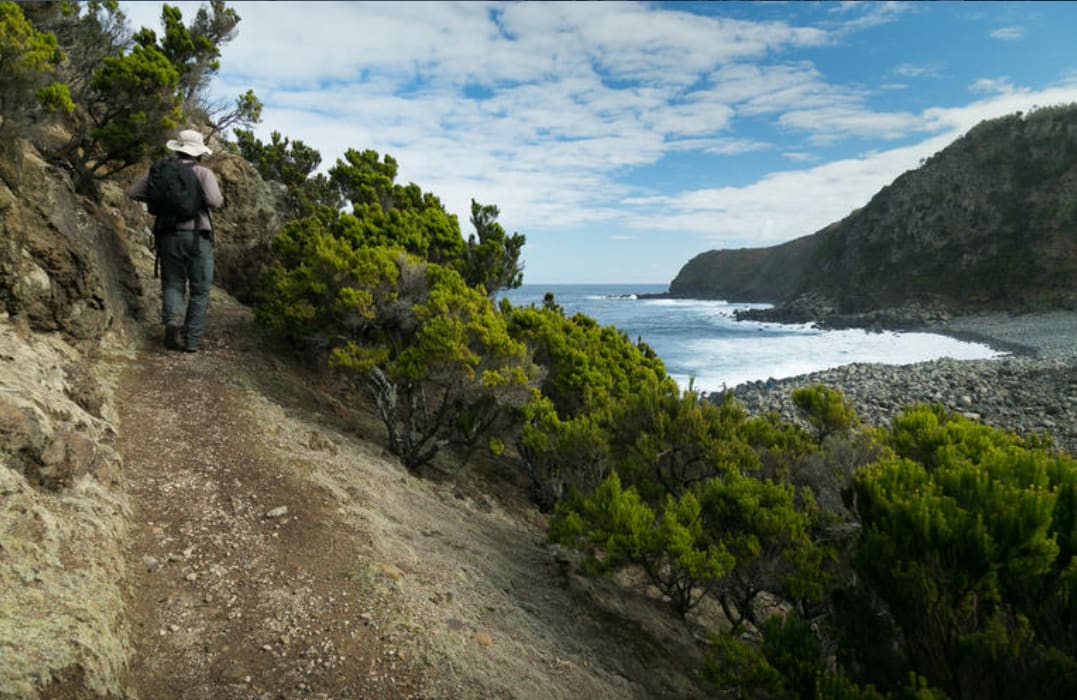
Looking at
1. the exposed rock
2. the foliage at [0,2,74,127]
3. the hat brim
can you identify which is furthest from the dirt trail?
the foliage at [0,2,74,127]

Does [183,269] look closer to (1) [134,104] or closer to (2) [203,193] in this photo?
(2) [203,193]

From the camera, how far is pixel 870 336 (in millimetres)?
46531

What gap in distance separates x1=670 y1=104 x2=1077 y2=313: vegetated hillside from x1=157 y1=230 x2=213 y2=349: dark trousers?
60948 mm

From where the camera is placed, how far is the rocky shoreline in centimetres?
1790

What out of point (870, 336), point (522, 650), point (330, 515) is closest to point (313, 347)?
point (330, 515)

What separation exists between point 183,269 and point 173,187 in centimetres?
124

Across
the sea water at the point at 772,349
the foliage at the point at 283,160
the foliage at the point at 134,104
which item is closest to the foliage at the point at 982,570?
the foliage at the point at 134,104

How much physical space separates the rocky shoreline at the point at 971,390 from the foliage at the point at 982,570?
514 inches

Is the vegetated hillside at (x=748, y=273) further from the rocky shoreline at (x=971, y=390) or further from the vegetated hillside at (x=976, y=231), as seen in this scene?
the rocky shoreline at (x=971, y=390)

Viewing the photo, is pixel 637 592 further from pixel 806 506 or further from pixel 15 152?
pixel 15 152

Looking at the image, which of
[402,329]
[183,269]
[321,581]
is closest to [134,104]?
[183,269]

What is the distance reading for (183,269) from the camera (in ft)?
26.8

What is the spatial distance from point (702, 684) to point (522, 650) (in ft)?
7.59

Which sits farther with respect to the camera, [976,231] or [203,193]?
[976,231]
